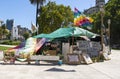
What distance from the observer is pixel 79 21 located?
77.6 feet

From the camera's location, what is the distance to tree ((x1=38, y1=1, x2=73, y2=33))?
202ft

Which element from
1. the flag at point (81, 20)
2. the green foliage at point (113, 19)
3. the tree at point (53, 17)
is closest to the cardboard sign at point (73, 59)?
the flag at point (81, 20)

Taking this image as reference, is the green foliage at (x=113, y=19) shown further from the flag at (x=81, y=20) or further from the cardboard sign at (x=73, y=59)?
the cardboard sign at (x=73, y=59)

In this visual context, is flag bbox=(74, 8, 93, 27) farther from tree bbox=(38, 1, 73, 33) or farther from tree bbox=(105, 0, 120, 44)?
tree bbox=(105, 0, 120, 44)

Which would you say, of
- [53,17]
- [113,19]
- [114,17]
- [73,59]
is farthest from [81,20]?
[114,17]

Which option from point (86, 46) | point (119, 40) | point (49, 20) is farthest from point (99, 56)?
point (119, 40)

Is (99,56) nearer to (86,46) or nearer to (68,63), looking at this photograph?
(86,46)

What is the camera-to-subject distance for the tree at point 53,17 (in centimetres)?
6153

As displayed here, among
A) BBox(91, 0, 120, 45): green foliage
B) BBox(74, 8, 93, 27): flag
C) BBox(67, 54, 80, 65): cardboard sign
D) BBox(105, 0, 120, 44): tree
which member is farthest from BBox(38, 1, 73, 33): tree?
BBox(67, 54, 80, 65): cardboard sign

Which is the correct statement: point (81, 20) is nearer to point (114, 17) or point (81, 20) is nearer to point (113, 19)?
point (113, 19)

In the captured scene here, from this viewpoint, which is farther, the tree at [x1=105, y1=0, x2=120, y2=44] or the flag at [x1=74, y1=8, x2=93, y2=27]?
the tree at [x1=105, y1=0, x2=120, y2=44]

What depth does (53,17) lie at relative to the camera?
62000 mm

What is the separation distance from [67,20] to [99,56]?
39.6m

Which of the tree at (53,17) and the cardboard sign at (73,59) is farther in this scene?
the tree at (53,17)
